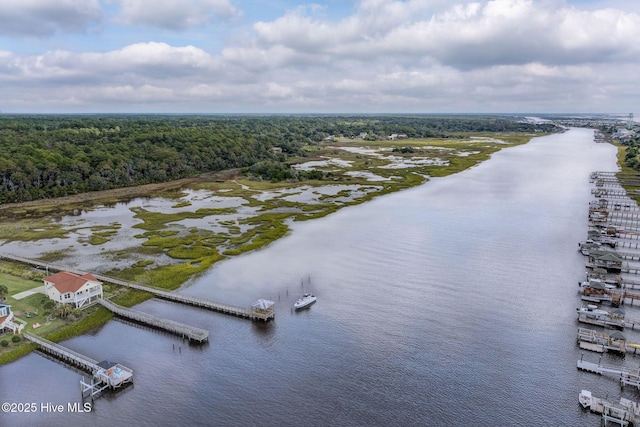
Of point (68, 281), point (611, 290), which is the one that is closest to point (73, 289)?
point (68, 281)

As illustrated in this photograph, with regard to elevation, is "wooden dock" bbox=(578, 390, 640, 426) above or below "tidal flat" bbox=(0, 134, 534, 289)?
below

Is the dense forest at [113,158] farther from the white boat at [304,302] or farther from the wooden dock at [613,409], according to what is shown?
the wooden dock at [613,409]

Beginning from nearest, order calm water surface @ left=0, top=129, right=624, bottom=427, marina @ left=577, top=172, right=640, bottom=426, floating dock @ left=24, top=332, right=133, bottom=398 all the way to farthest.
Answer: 1. calm water surface @ left=0, top=129, right=624, bottom=427
2. marina @ left=577, top=172, right=640, bottom=426
3. floating dock @ left=24, top=332, right=133, bottom=398

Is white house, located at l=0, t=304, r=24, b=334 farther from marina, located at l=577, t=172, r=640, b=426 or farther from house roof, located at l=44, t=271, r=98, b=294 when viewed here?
marina, located at l=577, t=172, r=640, b=426

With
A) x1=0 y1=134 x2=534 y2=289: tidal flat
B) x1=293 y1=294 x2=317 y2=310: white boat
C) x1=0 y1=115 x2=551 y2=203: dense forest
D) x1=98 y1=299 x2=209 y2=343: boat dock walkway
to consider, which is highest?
x1=0 y1=115 x2=551 y2=203: dense forest

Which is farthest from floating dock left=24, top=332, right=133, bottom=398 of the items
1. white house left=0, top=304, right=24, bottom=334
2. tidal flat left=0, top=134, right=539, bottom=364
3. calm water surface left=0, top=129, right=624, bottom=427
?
white house left=0, top=304, right=24, bottom=334

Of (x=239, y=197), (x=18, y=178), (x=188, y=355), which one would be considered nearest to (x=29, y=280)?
(x=188, y=355)
